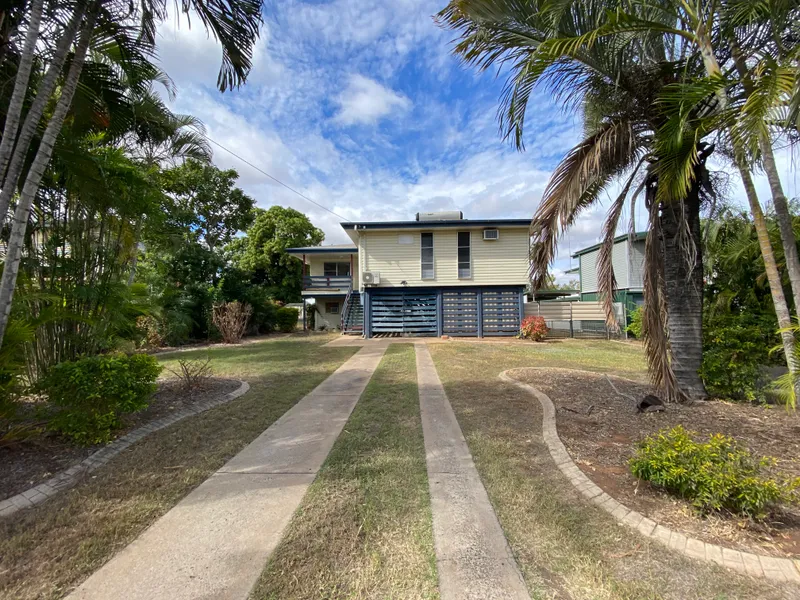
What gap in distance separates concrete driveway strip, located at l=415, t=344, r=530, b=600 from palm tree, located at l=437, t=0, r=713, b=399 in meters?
2.82

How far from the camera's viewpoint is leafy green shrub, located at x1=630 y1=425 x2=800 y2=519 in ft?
7.10

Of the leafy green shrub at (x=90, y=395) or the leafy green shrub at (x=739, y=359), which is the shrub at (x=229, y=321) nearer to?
A: the leafy green shrub at (x=90, y=395)

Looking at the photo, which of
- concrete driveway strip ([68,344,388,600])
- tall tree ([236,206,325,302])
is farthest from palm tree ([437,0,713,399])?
tall tree ([236,206,325,302])

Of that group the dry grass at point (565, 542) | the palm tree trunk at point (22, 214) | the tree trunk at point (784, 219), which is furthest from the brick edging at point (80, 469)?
the tree trunk at point (784, 219)

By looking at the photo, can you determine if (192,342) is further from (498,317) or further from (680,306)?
(680,306)

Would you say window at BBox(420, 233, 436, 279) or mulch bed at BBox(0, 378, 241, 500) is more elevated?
window at BBox(420, 233, 436, 279)

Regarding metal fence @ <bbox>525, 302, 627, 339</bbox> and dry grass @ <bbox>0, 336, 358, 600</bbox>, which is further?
metal fence @ <bbox>525, 302, 627, 339</bbox>

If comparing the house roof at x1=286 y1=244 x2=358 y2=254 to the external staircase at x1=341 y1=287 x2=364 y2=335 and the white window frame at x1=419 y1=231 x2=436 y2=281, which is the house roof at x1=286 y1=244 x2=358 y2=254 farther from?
the white window frame at x1=419 y1=231 x2=436 y2=281

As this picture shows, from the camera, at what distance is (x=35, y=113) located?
3316mm

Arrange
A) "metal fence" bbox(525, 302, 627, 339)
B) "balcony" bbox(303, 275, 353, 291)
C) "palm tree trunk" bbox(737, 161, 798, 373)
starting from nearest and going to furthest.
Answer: "palm tree trunk" bbox(737, 161, 798, 373) < "metal fence" bbox(525, 302, 627, 339) < "balcony" bbox(303, 275, 353, 291)

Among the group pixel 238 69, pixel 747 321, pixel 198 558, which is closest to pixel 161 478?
pixel 198 558

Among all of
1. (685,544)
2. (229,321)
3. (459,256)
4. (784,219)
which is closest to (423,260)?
(459,256)

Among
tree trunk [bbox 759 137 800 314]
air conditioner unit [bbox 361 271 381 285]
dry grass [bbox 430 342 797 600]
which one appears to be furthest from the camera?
air conditioner unit [bbox 361 271 381 285]

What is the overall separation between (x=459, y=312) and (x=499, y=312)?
1784 mm
